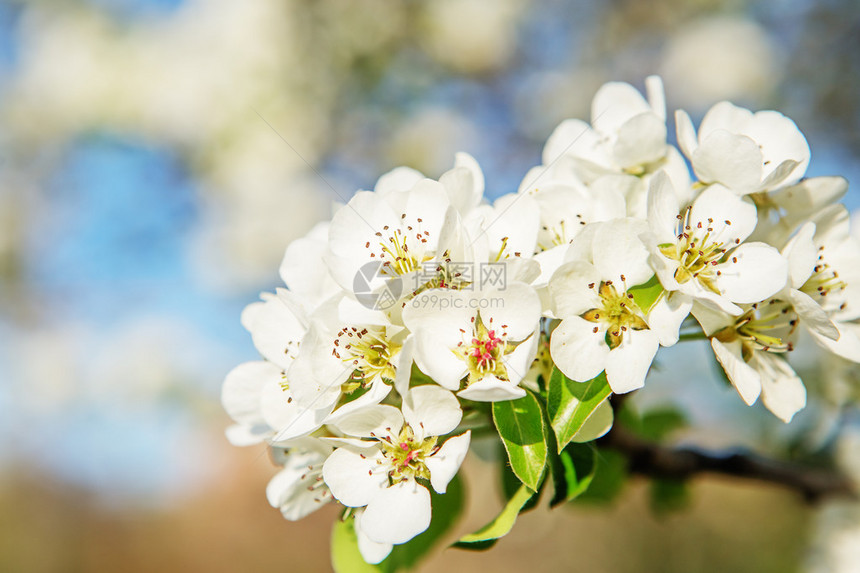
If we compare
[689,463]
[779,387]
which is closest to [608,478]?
[689,463]

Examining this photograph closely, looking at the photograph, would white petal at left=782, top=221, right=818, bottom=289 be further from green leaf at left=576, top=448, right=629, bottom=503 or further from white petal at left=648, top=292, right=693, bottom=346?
green leaf at left=576, top=448, right=629, bottom=503

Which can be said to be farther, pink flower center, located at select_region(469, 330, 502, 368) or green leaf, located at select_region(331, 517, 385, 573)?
green leaf, located at select_region(331, 517, 385, 573)

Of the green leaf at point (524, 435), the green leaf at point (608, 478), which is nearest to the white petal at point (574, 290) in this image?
the green leaf at point (524, 435)

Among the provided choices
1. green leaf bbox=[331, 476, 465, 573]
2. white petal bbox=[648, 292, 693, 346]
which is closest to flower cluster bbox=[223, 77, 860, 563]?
white petal bbox=[648, 292, 693, 346]

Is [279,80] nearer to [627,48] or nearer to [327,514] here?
[627,48]

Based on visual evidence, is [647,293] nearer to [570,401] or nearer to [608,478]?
[570,401]

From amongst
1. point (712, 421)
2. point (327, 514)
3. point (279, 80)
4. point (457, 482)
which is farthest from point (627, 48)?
point (327, 514)
